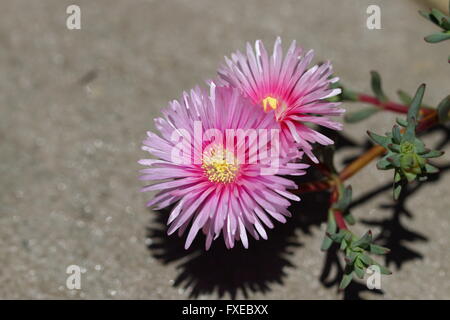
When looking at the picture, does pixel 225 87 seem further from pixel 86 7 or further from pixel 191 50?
pixel 86 7

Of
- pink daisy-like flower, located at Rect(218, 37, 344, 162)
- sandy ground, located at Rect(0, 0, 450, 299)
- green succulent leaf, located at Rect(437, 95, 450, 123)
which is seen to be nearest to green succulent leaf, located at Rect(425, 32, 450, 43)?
green succulent leaf, located at Rect(437, 95, 450, 123)

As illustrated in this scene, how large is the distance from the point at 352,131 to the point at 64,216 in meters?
0.65

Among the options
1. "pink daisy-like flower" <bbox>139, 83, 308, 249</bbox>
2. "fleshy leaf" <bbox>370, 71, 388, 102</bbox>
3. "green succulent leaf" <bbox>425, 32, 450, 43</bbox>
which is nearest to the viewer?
"pink daisy-like flower" <bbox>139, 83, 308, 249</bbox>

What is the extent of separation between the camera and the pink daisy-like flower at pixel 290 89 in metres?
0.92

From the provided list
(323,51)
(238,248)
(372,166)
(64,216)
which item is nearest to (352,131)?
(372,166)

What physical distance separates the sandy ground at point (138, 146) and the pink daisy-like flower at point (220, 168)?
293 millimetres

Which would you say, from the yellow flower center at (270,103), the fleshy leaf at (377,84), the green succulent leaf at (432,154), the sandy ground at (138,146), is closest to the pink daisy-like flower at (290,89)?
the yellow flower center at (270,103)

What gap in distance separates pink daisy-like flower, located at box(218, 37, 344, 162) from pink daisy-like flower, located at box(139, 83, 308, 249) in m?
0.03

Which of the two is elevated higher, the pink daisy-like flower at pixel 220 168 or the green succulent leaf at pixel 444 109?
the green succulent leaf at pixel 444 109

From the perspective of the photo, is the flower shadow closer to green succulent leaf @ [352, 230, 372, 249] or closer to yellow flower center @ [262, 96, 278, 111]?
green succulent leaf @ [352, 230, 372, 249]

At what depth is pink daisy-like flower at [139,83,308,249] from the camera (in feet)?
2.94

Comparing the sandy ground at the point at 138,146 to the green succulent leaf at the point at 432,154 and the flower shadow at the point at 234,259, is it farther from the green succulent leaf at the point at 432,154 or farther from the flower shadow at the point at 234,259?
the green succulent leaf at the point at 432,154

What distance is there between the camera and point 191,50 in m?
1.49

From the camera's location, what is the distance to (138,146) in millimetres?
1371
